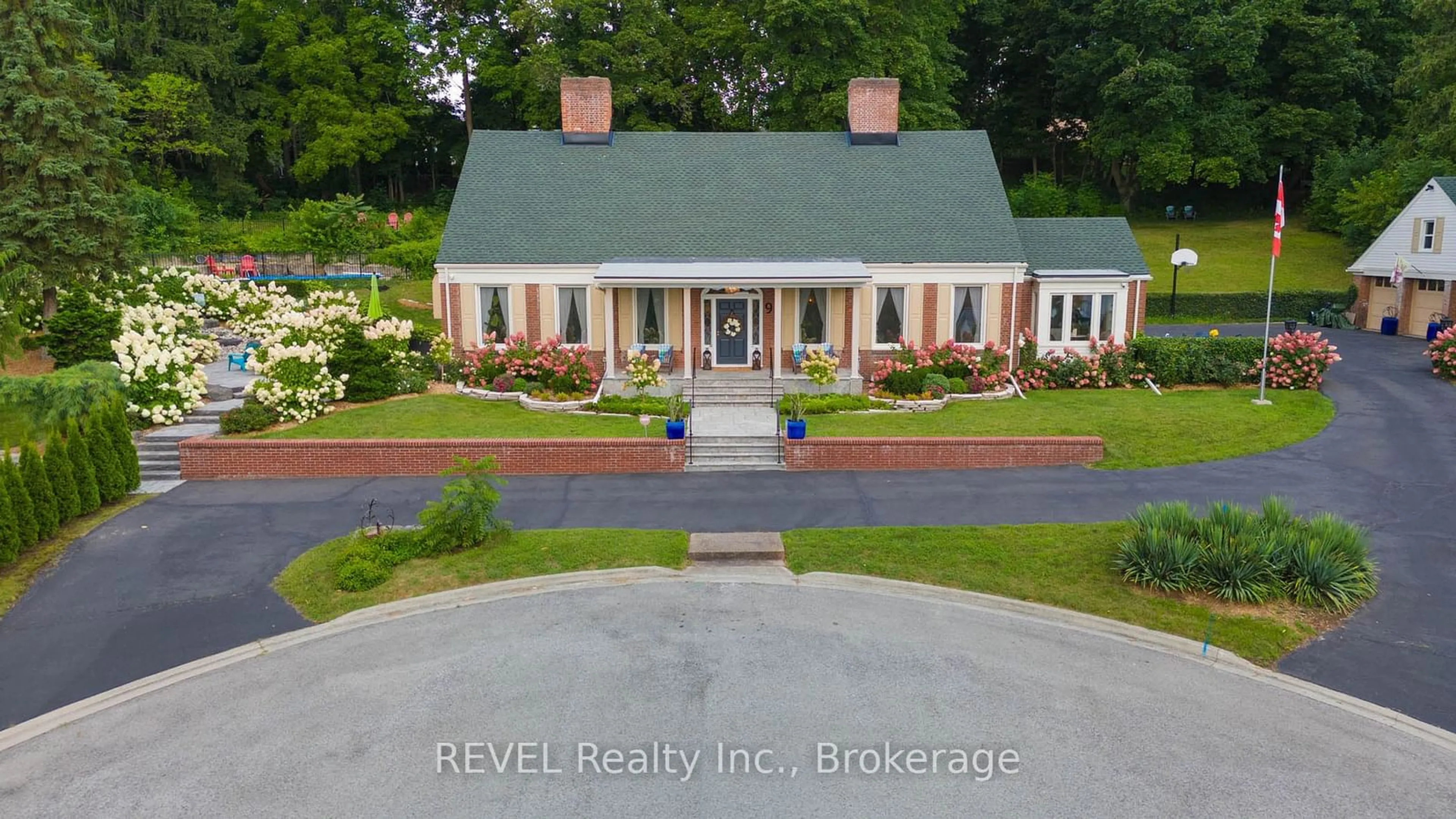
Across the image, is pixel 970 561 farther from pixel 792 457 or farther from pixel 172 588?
pixel 172 588

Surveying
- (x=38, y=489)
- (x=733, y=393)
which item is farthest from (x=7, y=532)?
(x=733, y=393)

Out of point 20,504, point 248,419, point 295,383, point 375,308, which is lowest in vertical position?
point 20,504

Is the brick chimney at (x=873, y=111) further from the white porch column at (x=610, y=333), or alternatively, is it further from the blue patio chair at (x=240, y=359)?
the blue patio chair at (x=240, y=359)

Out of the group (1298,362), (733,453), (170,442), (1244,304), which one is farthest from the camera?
(1244,304)

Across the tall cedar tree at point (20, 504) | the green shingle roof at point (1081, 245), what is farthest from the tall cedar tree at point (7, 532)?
the green shingle roof at point (1081, 245)

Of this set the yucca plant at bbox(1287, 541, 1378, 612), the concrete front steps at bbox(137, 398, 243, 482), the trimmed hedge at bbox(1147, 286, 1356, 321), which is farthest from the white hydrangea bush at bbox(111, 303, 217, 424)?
the trimmed hedge at bbox(1147, 286, 1356, 321)

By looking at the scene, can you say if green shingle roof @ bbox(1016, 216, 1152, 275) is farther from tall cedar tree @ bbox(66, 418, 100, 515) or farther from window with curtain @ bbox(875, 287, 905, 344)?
tall cedar tree @ bbox(66, 418, 100, 515)

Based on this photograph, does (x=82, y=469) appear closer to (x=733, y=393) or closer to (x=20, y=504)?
(x=20, y=504)
